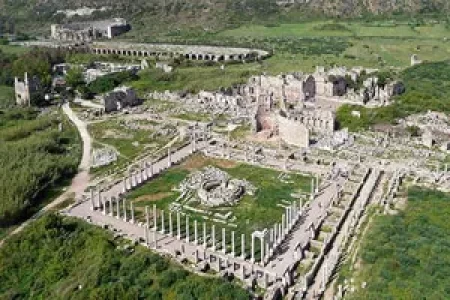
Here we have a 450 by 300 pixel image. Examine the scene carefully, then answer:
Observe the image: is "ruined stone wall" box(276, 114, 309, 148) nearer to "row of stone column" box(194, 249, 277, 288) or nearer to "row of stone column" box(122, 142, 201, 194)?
"row of stone column" box(122, 142, 201, 194)

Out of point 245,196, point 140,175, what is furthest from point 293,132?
point 140,175

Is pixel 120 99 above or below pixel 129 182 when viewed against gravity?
above

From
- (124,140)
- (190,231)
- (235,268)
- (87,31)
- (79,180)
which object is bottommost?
(235,268)

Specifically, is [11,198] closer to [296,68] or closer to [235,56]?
[296,68]

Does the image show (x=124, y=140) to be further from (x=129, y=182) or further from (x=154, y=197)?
(x=154, y=197)

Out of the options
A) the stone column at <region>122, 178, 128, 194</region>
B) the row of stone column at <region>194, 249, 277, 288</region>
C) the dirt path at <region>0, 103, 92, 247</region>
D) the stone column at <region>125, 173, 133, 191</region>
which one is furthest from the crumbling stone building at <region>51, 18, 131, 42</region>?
the row of stone column at <region>194, 249, 277, 288</region>

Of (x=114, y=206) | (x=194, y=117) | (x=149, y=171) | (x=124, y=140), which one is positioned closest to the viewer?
(x=114, y=206)
